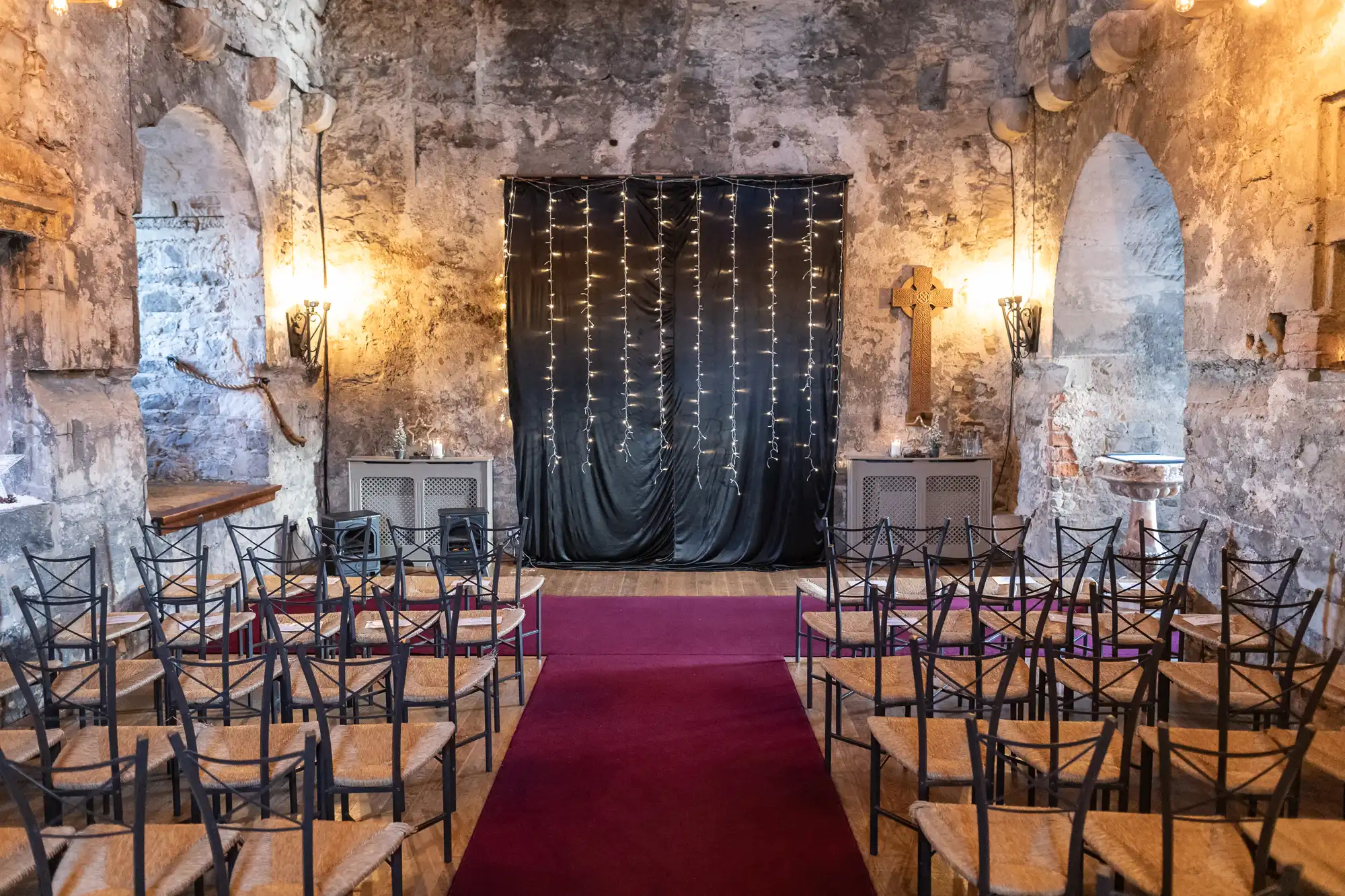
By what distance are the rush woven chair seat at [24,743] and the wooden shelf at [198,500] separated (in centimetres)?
258

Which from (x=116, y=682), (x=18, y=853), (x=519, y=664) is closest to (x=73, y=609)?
(x=116, y=682)

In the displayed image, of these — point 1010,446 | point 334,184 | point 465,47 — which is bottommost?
point 1010,446

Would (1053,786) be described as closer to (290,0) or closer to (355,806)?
(355,806)

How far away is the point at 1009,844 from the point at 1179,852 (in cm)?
40

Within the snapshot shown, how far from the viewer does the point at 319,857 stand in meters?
2.32

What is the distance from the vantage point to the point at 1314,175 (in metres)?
4.27

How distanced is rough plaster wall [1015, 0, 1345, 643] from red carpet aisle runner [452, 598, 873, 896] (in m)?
2.48

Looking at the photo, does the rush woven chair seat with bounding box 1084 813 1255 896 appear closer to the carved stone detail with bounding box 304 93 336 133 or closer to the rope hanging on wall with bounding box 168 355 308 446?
the rope hanging on wall with bounding box 168 355 308 446

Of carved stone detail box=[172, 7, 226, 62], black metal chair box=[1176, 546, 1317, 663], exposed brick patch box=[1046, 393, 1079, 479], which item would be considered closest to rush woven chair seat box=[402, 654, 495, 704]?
black metal chair box=[1176, 546, 1317, 663]

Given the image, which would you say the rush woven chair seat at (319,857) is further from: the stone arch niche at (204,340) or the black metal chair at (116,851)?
the stone arch niche at (204,340)

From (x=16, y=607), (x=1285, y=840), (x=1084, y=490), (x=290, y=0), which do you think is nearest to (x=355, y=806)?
(x=16, y=607)

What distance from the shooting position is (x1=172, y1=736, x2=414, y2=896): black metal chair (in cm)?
210

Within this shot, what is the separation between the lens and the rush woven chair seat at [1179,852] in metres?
2.19

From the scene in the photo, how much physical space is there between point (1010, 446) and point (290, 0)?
268 inches
